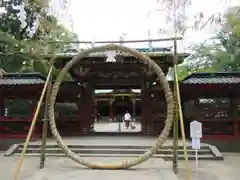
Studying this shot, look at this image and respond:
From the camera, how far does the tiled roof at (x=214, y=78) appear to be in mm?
13030

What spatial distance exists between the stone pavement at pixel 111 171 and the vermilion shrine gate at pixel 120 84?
10.7ft

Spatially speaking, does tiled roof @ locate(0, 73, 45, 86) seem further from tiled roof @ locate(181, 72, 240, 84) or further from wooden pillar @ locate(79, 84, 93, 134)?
tiled roof @ locate(181, 72, 240, 84)

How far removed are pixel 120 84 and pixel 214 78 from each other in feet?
13.3

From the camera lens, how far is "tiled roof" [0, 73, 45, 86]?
13.4 metres

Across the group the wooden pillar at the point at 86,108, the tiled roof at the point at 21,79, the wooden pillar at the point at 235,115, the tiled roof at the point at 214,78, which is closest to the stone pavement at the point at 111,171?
the wooden pillar at the point at 235,115

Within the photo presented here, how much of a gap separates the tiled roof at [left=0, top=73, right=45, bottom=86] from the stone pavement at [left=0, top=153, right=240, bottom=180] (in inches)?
150

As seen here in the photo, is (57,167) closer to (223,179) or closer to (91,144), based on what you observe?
(91,144)

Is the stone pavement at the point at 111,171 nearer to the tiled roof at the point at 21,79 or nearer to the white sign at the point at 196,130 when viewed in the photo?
the white sign at the point at 196,130

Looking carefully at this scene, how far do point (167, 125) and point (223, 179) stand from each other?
184 cm

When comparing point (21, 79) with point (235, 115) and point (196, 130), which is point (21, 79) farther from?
point (235, 115)

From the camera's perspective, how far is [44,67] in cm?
1839

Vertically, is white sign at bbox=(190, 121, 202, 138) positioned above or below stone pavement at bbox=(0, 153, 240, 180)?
above

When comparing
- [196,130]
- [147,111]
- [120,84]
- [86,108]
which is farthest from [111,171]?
[120,84]

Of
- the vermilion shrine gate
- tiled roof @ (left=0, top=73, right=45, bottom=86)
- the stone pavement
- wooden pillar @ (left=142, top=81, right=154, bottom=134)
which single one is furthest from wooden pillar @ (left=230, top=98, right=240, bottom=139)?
tiled roof @ (left=0, top=73, right=45, bottom=86)
